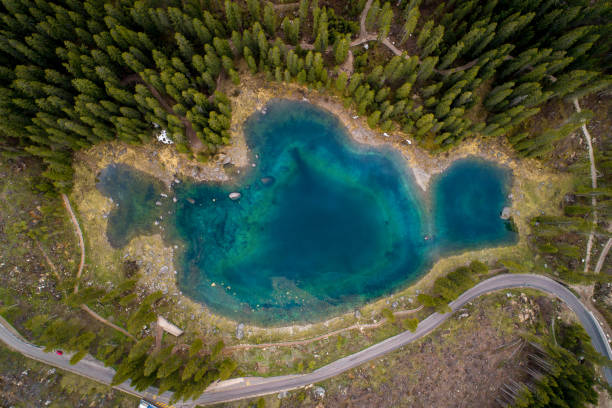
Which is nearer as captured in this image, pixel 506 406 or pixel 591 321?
pixel 506 406

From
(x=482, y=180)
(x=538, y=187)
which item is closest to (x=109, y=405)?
(x=482, y=180)

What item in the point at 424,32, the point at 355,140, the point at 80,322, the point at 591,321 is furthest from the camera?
the point at 355,140

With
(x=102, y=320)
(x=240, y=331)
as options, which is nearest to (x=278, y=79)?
(x=240, y=331)

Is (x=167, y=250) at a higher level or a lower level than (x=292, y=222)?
lower

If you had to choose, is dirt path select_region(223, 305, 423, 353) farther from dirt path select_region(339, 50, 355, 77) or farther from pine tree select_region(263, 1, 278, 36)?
pine tree select_region(263, 1, 278, 36)

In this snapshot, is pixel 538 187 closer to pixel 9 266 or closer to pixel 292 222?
pixel 292 222

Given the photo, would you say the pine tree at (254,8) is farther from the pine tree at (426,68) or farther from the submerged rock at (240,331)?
the submerged rock at (240,331)

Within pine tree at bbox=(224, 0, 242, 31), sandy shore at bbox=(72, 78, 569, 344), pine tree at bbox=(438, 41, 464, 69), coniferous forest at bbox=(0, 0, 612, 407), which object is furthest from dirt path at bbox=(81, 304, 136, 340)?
pine tree at bbox=(438, 41, 464, 69)

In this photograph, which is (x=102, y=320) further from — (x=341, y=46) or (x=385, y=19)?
(x=385, y=19)
